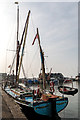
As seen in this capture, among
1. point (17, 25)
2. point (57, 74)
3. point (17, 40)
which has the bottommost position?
point (57, 74)

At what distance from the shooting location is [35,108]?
1816 centimetres

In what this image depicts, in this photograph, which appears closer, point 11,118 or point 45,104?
point 11,118

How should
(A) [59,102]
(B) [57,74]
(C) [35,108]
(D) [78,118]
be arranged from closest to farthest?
(C) [35,108] < (A) [59,102] < (D) [78,118] < (B) [57,74]

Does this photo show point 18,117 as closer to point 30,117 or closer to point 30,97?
point 30,117

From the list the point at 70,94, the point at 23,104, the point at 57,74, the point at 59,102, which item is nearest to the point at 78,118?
the point at 59,102

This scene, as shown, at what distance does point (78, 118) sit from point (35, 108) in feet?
28.0

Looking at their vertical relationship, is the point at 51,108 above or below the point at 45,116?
above

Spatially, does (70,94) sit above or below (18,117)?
below

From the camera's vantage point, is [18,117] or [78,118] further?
[78,118]

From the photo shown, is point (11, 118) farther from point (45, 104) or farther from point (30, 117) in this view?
point (30, 117)

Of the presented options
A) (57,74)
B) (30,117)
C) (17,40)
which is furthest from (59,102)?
(57,74)

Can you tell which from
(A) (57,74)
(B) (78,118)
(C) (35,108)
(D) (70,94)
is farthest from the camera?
(A) (57,74)

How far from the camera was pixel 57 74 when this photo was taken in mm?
182875

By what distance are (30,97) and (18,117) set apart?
345 inches
